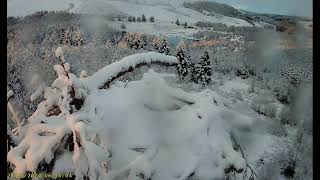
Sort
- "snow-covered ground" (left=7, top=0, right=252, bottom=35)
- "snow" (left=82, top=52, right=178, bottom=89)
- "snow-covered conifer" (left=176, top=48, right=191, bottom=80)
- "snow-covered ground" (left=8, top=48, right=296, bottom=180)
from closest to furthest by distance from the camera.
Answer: "snow-covered ground" (left=8, top=48, right=296, bottom=180)
"snow" (left=82, top=52, right=178, bottom=89)
"snow-covered conifer" (left=176, top=48, right=191, bottom=80)
"snow-covered ground" (left=7, top=0, right=252, bottom=35)

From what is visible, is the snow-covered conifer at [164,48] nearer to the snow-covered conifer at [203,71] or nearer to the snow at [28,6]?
the snow-covered conifer at [203,71]

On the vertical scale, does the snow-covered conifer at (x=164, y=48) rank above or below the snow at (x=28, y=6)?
below

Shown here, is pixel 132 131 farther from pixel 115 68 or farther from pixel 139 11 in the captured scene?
pixel 139 11

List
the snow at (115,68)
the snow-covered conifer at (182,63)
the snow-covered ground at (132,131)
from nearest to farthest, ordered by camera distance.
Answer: the snow-covered ground at (132,131) → the snow at (115,68) → the snow-covered conifer at (182,63)

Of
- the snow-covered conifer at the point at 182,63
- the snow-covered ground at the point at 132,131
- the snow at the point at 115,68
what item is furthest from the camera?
the snow-covered conifer at the point at 182,63

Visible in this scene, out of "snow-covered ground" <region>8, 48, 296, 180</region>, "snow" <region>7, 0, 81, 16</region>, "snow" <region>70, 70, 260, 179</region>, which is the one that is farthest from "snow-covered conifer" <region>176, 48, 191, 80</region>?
"snow" <region>7, 0, 81, 16</region>

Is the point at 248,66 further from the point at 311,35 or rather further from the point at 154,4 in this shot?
the point at 154,4
